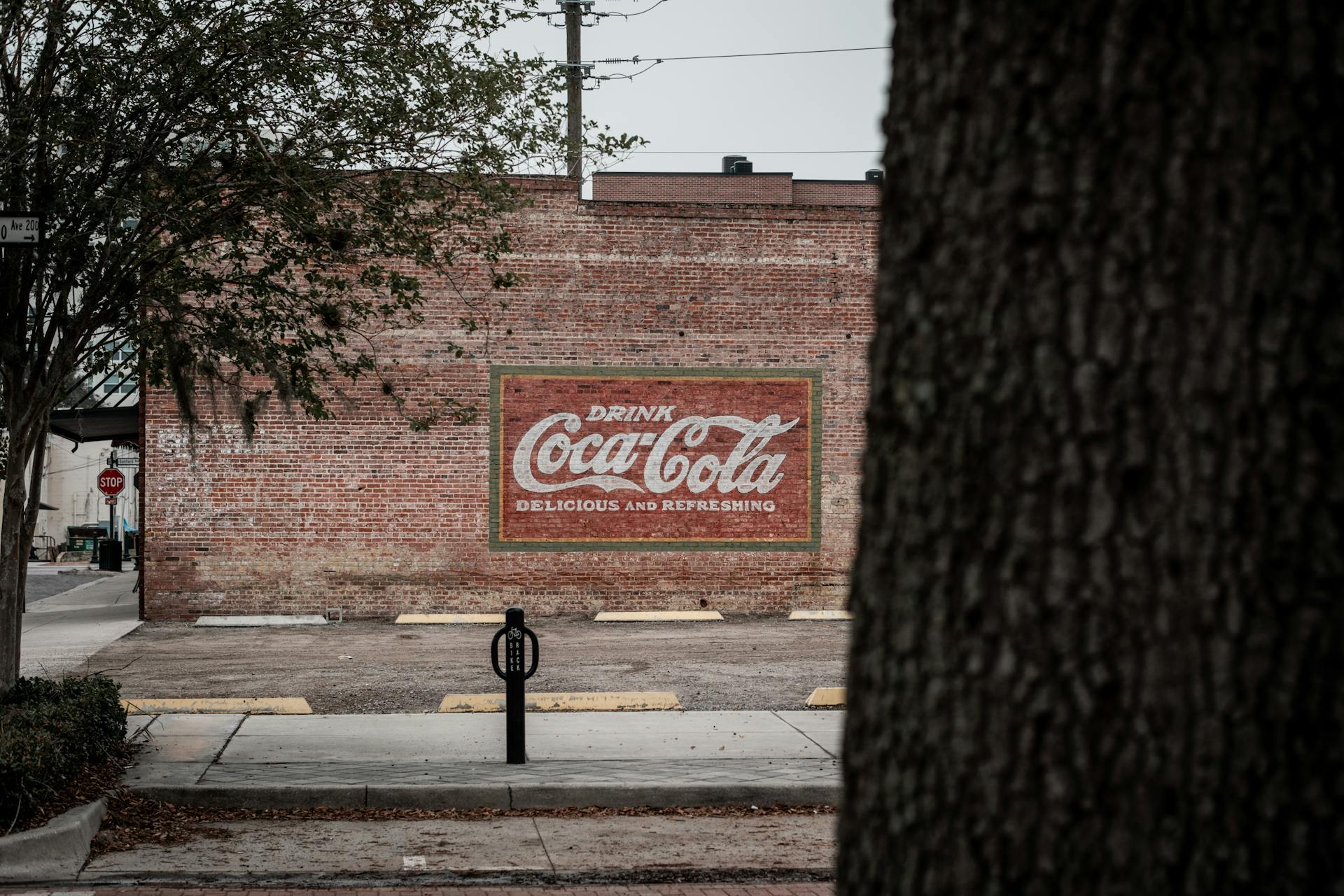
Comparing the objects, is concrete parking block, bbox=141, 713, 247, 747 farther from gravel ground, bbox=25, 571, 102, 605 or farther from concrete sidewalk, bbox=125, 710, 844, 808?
gravel ground, bbox=25, 571, 102, 605

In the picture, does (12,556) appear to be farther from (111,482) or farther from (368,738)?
(111,482)

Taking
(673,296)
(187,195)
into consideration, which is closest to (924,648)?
(187,195)

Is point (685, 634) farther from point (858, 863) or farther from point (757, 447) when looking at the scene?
point (858, 863)

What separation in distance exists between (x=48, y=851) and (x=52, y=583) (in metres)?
29.3

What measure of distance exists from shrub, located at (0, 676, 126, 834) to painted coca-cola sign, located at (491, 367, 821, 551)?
11.8 meters

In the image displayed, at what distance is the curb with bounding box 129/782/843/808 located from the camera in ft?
29.1

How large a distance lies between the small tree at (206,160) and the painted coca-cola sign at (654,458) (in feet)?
35.1

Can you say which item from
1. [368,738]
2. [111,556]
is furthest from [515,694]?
[111,556]

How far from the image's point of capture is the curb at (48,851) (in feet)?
23.3

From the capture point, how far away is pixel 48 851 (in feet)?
23.9

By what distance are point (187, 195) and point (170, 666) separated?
7.80 metres

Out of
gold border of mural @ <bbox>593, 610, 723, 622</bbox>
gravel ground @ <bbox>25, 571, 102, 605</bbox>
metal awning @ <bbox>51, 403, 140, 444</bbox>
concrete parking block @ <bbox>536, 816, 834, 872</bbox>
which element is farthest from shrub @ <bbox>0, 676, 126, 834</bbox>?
gravel ground @ <bbox>25, 571, 102, 605</bbox>

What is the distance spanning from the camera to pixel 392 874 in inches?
290

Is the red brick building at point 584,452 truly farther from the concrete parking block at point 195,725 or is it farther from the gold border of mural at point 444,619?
the concrete parking block at point 195,725
